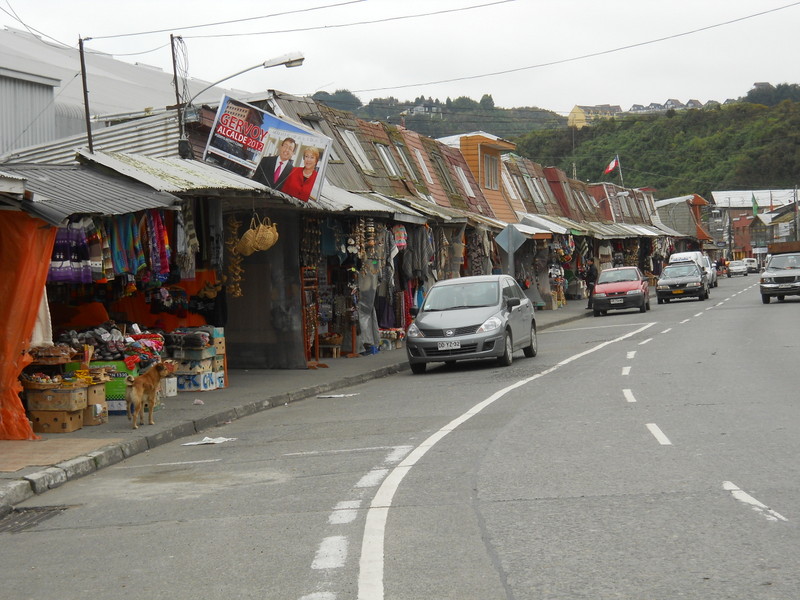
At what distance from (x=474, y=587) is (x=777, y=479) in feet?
11.5

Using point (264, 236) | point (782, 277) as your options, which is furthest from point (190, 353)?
point (782, 277)

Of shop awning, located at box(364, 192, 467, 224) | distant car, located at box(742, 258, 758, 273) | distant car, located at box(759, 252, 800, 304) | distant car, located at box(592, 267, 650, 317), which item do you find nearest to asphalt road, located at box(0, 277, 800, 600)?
shop awning, located at box(364, 192, 467, 224)

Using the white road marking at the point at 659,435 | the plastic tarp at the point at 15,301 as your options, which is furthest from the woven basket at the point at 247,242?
the white road marking at the point at 659,435

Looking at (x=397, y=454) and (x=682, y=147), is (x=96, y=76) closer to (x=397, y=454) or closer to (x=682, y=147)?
(x=397, y=454)

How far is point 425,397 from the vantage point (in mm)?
15492

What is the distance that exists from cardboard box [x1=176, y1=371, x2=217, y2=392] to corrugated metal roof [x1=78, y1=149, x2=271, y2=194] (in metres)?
3.08

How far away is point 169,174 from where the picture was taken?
16188 millimetres

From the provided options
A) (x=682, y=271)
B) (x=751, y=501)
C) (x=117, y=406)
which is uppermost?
(x=682, y=271)

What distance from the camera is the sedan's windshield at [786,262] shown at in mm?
39188

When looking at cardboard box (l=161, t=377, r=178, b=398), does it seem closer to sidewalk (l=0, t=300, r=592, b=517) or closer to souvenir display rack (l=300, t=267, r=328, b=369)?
sidewalk (l=0, t=300, r=592, b=517)

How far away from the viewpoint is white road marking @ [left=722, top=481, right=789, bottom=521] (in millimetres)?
6570

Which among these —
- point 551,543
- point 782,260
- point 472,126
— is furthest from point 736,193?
point 551,543

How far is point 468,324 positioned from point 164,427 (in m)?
7.96

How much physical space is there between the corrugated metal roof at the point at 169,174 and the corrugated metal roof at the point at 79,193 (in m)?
0.16
